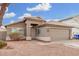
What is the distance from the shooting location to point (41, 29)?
2.75 metres

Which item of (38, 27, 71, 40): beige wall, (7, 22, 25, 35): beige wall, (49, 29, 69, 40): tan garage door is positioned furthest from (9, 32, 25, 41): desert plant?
(49, 29, 69, 40): tan garage door

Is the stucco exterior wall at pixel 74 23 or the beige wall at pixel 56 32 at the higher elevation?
the stucco exterior wall at pixel 74 23

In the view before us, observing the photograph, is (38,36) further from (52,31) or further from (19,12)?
(19,12)

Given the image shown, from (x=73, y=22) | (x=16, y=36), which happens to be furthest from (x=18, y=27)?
(x=73, y=22)

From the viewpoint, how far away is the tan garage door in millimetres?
2734

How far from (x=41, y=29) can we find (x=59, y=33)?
24cm

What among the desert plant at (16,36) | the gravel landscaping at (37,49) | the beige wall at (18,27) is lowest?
the gravel landscaping at (37,49)

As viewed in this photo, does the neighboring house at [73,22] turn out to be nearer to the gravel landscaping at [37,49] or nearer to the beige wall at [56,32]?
the beige wall at [56,32]

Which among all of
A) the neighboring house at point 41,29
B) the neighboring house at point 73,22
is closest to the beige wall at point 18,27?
the neighboring house at point 41,29

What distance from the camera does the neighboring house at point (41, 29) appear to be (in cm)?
274

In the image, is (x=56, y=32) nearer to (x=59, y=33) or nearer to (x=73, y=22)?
(x=59, y=33)

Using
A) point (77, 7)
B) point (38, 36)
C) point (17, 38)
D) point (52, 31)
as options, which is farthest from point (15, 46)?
point (77, 7)

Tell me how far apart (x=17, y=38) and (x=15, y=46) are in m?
0.11

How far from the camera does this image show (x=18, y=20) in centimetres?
275
